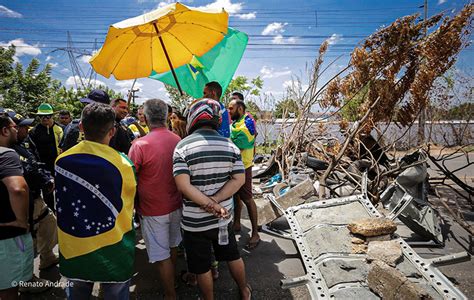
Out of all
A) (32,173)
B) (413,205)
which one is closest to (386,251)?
(413,205)

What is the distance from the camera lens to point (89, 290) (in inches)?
70.9

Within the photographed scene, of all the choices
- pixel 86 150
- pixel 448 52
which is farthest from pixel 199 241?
pixel 448 52

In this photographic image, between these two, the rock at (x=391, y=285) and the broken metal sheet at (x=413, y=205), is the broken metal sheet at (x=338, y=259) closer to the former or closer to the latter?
the rock at (x=391, y=285)

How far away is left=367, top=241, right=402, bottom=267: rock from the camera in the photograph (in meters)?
2.33

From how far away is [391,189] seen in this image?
12.5ft

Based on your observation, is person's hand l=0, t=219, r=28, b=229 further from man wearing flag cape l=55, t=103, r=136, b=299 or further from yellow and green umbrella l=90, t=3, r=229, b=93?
yellow and green umbrella l=90, t=3, r=229, b=93

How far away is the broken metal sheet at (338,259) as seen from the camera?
2.13 meters

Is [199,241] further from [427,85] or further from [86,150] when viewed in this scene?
[427,85]

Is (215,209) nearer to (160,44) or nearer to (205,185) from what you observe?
(205,185)

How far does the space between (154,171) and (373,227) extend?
7.57 ft

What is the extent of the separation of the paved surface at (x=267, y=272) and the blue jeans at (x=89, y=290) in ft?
3.11

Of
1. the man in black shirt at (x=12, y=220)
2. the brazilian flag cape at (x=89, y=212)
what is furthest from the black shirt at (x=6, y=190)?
the brazilian flag cape at (x=89, y=212)

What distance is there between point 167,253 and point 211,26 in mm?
2375

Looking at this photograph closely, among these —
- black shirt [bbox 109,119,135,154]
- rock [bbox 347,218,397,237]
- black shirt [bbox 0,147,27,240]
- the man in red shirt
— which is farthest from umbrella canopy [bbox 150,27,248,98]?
rock [bbox 347,218,397,237]
